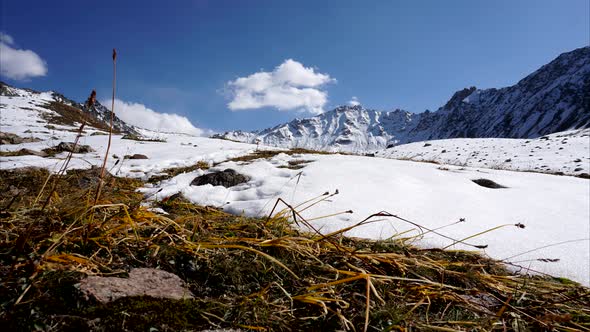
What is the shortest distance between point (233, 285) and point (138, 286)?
336 mm

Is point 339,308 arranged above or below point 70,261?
below

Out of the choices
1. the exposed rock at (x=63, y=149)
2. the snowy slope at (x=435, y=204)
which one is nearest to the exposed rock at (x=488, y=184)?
the snowy slope at (x=435, y=204)

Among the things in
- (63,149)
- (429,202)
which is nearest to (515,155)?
(429,202)

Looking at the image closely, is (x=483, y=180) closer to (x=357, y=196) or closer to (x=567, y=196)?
(x=567, y=196)

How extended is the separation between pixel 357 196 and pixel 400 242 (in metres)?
1.62

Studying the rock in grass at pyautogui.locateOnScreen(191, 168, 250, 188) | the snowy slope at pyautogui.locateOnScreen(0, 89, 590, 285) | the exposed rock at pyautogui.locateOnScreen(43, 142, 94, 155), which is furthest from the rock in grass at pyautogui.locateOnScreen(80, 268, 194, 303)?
the exposed rock at pyautogui.locateOnScreen(43, 142, 94, 155)

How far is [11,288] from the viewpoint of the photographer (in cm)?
87

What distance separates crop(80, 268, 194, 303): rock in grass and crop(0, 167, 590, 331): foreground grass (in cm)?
3

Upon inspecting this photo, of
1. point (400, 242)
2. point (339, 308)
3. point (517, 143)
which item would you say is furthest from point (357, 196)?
point (517, 143)

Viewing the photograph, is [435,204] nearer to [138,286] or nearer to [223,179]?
[223,179]

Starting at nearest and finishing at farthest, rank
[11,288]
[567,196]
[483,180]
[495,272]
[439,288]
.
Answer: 1. [11,288]
2. [439,288]
3. [495,272]
4. [567,196]
5. [483,180]

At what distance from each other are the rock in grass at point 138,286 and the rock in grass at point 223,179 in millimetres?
3047

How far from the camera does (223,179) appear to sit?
13.9 ft

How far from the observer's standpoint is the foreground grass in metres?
0.88
